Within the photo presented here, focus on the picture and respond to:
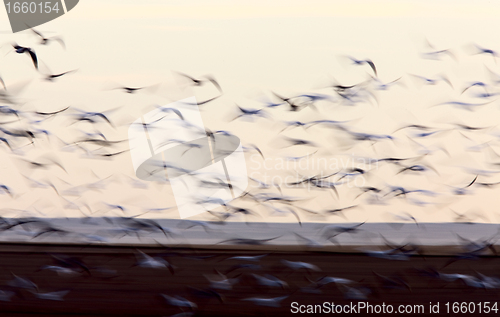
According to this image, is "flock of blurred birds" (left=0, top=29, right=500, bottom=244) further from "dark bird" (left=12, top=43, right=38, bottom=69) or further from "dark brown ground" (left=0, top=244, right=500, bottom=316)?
"dark brown ground" (left=0, top=244, right=500, bottom=316)

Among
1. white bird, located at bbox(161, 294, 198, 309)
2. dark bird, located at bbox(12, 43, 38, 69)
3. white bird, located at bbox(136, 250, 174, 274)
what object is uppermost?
dark bird, located at bbox(12, 43, 38, 69)

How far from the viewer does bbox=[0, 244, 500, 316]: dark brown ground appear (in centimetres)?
143

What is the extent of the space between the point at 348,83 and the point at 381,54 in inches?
6.6

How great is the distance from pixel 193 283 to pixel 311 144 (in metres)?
0.76

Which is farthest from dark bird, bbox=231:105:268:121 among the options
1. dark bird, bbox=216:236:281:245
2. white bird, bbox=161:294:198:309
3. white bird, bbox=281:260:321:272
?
white bird, bbox=161:294:198:309

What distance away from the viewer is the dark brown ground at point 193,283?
1432 millimetres

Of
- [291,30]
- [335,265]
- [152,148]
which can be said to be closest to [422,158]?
[335,265]

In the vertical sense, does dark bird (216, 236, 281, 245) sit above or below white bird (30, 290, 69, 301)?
above

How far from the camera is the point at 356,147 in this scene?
1377 millimetres

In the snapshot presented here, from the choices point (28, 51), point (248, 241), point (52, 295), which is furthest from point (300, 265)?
point (28, 51)

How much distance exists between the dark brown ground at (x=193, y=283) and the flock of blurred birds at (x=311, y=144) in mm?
168

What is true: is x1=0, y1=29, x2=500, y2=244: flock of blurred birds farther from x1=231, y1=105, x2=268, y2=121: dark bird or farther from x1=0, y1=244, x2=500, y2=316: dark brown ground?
x1=0, y1=244, x2=500, y2=316: dark brown ground

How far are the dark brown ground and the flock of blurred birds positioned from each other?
0.17 meters

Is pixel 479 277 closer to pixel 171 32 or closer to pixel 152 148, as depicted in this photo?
pixel 152 148
